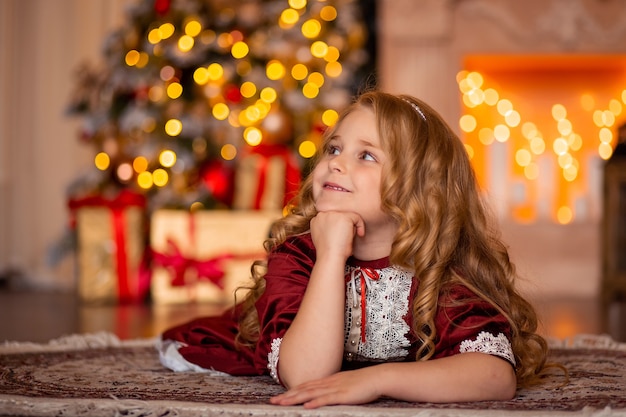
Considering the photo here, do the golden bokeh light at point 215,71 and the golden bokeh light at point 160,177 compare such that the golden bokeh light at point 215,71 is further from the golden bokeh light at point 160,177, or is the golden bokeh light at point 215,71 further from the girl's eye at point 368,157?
the girl's eye at point 368,157

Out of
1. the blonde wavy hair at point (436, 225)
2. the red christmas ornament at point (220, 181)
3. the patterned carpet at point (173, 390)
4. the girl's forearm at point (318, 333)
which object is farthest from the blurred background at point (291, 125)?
the girl's forearm at point (318, 333)

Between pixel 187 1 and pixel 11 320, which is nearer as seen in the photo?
pixel 11 320

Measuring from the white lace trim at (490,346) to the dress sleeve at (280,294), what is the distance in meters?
0.28

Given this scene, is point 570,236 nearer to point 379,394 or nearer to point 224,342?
point 224,342

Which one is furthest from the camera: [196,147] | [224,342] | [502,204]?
[502,204]

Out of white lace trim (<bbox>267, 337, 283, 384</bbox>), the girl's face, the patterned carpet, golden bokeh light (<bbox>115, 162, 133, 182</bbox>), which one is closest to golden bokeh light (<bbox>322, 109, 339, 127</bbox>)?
golden bokeh light (<bbox>115, 162, 133, 182</bbox>)

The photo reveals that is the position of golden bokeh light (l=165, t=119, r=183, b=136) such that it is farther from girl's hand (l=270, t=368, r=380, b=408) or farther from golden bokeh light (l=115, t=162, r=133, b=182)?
girl's hand (l=270, t=368, r=380, b=408)

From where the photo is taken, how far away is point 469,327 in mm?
1363

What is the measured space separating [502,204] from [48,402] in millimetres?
3297

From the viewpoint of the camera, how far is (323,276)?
1.34m

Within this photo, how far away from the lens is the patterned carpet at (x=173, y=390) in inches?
47.4

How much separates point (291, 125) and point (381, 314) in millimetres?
2512

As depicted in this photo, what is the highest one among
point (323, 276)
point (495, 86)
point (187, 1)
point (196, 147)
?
point (187, 1)

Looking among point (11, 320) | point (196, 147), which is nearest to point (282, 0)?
point (196, 147)
